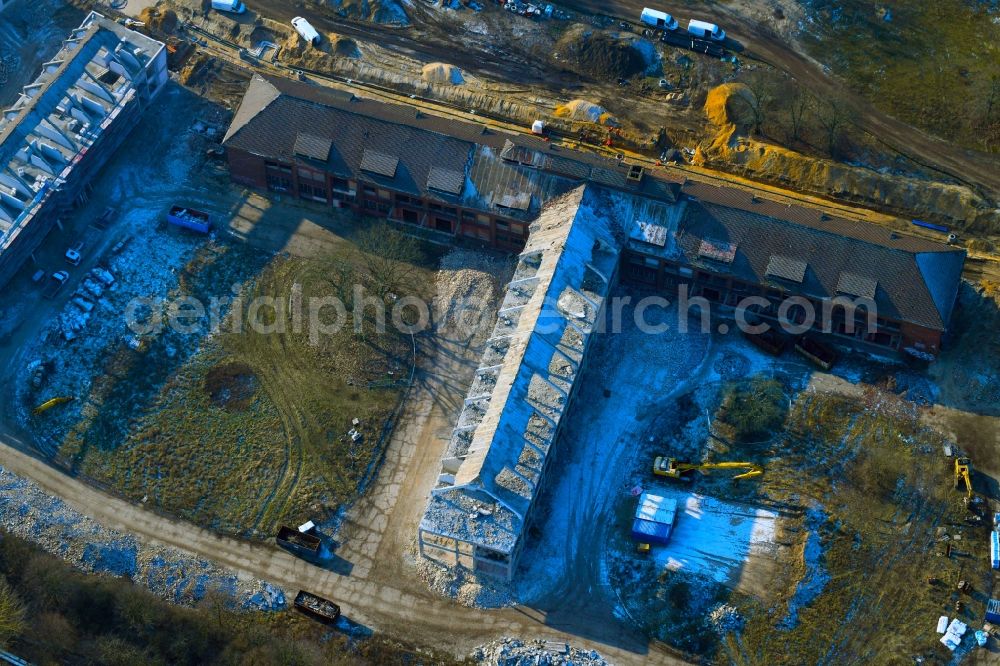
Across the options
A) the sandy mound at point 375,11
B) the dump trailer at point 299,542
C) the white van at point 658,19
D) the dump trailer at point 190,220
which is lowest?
the dump trailer at point 299,542

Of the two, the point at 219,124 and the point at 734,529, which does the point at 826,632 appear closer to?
the point at 734,529

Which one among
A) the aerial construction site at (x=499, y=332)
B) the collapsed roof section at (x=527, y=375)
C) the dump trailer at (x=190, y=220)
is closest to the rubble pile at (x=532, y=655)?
the aerial construction site at (x=499, y=332)

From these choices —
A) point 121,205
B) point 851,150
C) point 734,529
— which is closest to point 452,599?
point 734,529

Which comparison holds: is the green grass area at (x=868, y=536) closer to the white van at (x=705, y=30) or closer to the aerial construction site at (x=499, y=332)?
the aerial construction site at (x=499, y=332)

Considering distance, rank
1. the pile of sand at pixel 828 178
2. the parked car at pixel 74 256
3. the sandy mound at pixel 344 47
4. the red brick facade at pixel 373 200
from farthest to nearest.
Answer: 1. the sandy mound at pixel 344 47
2. the pile of sand at pixel 828 178
3. the red brick facade at pixel 373 200
4. the parked car at pixel 74 256

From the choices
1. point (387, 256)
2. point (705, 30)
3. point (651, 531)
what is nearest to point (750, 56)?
point (705, 30)

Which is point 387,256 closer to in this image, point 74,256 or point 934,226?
point 74,256
